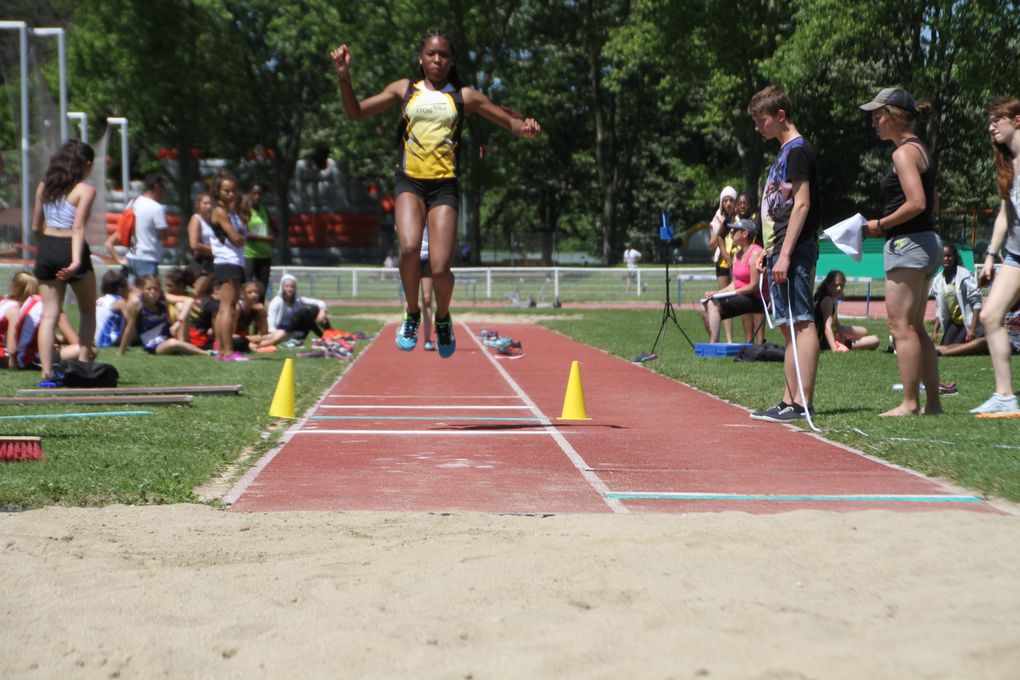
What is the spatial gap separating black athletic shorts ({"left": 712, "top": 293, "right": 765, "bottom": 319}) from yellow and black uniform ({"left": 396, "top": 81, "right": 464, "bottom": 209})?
14.4ft

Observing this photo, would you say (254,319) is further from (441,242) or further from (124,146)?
(124,146)

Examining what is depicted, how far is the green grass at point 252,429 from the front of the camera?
571 cm

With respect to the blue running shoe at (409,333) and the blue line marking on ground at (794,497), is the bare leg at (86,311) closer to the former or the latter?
the blue running shoe at (409,333)

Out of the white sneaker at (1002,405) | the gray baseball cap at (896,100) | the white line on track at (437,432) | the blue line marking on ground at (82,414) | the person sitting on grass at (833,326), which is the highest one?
the gray baseball cap at (896,100)

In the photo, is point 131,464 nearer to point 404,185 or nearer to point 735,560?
point 404,185

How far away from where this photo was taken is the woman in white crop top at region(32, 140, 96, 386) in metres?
10.1

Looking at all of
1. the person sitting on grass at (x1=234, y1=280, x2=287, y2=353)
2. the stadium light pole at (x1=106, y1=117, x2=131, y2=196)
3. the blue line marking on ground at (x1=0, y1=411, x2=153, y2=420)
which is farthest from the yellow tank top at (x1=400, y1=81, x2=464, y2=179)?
the stadium light pole at (x1=106, y1=117, x2=131, y2=196)

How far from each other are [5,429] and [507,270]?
2876cm

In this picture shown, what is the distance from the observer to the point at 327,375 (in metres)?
12.5

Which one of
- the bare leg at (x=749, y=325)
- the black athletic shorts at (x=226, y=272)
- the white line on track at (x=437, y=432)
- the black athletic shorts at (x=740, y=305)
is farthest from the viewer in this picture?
the bare leg at (x=749, y=325)

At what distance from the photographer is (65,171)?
10.2 m

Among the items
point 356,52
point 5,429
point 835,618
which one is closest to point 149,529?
point 835,618

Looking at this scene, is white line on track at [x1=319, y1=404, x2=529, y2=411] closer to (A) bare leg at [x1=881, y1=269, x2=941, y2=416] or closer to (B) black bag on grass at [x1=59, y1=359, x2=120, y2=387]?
(B) black bag on grass at [x1=59, y1=359, x2=120, y2=387]

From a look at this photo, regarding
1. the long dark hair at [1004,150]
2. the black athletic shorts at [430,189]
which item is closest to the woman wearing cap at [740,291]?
the long dark hair at [1004,150]
